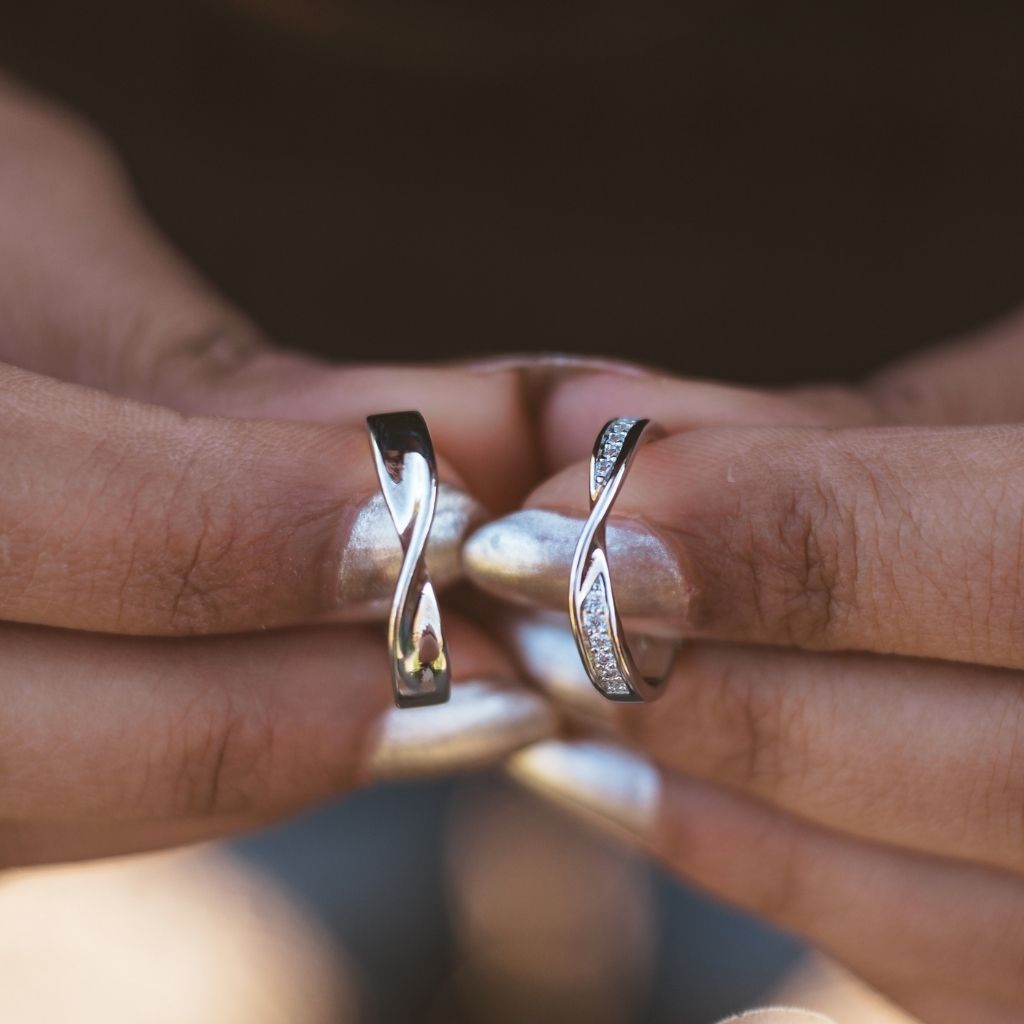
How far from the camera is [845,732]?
873 millimetres

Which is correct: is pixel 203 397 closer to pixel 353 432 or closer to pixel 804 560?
pixel 353 432

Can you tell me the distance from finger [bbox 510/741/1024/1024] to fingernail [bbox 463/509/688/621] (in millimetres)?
245

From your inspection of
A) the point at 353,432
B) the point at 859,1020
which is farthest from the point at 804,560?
the point at 859,1020

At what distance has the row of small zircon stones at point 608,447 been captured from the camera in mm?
725

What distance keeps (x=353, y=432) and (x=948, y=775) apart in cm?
52

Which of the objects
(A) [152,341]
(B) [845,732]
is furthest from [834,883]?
(A) [152,341]

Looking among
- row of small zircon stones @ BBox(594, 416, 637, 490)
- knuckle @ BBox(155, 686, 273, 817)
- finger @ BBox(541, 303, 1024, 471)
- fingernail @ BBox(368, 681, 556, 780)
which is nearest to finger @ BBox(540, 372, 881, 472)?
finger @ BBox(541, 303, 1024, 471)

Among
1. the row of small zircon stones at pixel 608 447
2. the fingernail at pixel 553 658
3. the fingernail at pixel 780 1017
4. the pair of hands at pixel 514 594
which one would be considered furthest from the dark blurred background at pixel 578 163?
the fingernail at pixel 780 1017

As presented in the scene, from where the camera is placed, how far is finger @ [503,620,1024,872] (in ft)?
2.78

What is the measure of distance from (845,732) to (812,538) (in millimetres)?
173

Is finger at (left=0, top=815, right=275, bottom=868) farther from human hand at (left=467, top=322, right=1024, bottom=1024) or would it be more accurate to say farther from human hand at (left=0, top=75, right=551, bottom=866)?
human hand at (left=467, top=322, right=1024, bottom=1024)

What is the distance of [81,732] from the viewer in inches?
32.7

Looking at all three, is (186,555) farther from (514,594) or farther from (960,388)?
(960,388)

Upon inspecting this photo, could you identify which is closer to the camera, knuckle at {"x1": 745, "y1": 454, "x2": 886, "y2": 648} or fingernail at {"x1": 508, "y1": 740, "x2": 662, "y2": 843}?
knuckle at {"x1": 745, "y1": 454, "x2": 886, "y2": 648}
